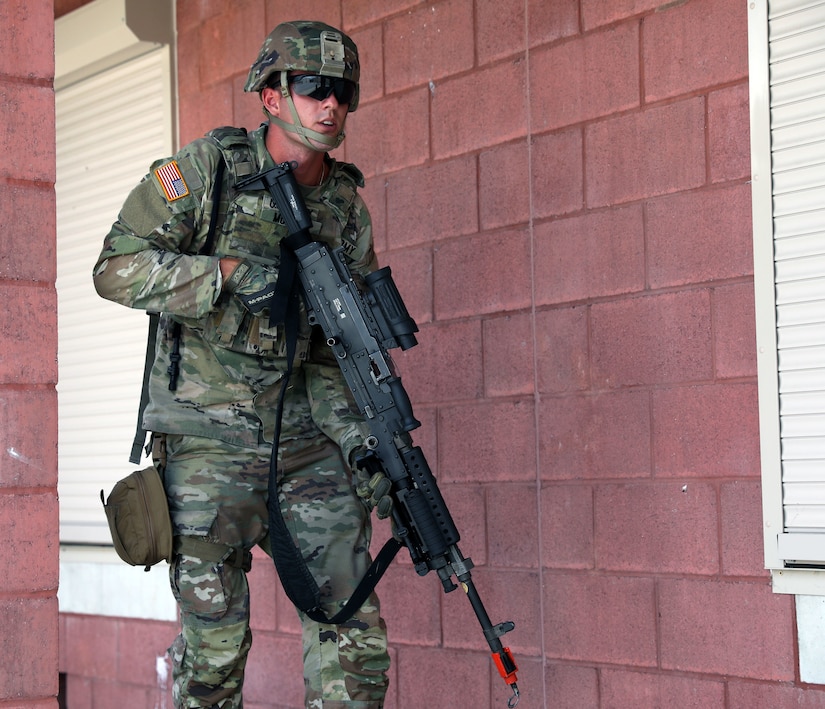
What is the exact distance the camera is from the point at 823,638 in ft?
10.5

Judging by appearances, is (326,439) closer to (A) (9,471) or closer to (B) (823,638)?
(A) (9,471)

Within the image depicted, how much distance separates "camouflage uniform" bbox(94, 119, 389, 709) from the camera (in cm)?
327

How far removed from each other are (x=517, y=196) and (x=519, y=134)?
191mm

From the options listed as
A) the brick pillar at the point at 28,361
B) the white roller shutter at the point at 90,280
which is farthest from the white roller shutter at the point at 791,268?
the white roller shutter at the point at 90,280

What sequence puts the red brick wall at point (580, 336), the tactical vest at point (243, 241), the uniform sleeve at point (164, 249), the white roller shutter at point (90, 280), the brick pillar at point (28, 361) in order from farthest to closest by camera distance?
the white roller shutter at point (90, 280)
the red brick wall at point (580, 336)
the tactical vest at point (243, 241)
the uniform sleeve at point (164, 249)
the brick pillar at point (28, 361)

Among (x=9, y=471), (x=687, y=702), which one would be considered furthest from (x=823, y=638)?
(x=9, y=471)

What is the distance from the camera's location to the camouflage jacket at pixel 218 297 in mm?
3250

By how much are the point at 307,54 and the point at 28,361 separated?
1.05m

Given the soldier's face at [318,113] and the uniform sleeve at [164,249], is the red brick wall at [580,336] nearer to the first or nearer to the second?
the soldier's face at [318,113]

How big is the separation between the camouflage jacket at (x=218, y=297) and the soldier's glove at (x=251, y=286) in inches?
2.0

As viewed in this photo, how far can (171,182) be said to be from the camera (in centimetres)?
327

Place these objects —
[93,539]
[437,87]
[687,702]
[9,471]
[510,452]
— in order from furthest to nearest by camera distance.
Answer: [93,539] < [437,87] < [510,452] < [687,702] < [9,471]

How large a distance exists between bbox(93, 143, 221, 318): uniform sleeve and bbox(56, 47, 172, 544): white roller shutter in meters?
2.28

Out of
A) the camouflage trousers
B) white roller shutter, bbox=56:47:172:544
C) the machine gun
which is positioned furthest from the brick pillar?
white roller shutter, bbox=56:47:172:544
